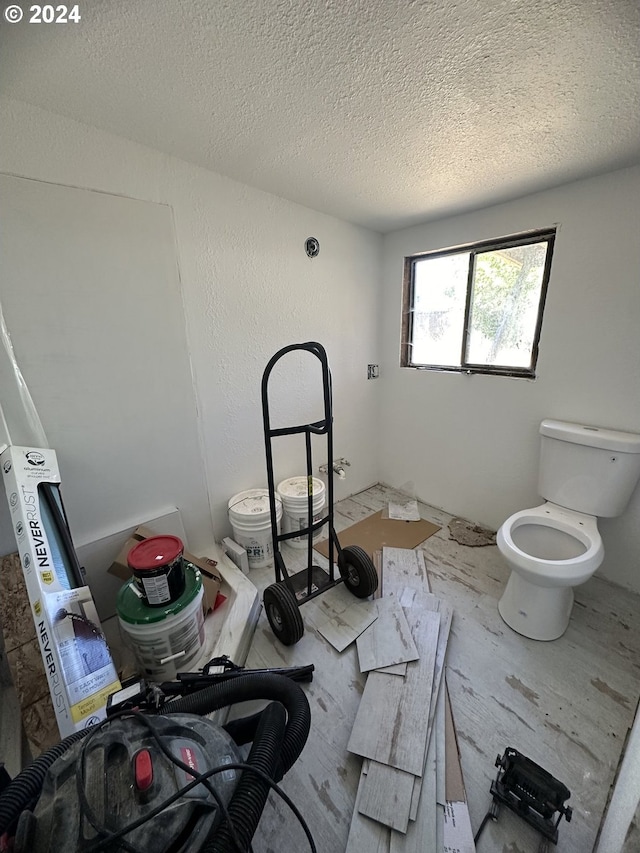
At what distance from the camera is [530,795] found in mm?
949

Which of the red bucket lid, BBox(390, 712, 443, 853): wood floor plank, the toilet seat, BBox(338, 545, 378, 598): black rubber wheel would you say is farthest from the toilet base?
the red bucket lid

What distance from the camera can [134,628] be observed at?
1.18 m

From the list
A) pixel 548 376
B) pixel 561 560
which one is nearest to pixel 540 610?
pixel 561 560

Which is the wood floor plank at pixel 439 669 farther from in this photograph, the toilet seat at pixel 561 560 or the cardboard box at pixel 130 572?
the cardboard box at pixel 130 572

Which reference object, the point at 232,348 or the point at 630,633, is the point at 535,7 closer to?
the point at 232,348

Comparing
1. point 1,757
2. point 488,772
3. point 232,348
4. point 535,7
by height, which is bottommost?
point 488,772

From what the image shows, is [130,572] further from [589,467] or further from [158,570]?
[589,467]

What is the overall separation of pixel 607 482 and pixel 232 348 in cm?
214

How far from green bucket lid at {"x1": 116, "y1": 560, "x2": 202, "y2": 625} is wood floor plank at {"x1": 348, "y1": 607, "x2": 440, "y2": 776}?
2.56 ft

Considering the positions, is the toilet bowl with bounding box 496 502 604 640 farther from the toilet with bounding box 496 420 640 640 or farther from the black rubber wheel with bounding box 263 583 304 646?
the black rubber wheel with bounding box 263 583 304 646

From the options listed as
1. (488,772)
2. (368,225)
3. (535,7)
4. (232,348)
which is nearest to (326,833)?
(488,772)

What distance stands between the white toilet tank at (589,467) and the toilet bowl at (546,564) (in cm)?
8

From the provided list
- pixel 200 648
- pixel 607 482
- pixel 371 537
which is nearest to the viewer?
pixel 200 648

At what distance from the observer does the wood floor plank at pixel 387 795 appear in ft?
3.10
